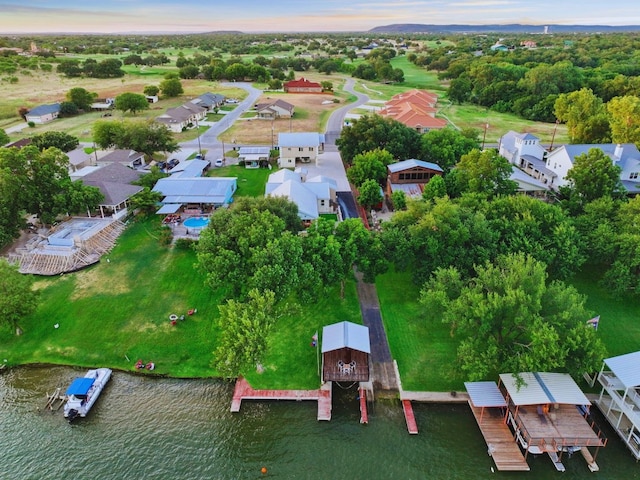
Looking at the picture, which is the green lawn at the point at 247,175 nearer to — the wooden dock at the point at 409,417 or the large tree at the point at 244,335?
the large tree at the point at 244,335

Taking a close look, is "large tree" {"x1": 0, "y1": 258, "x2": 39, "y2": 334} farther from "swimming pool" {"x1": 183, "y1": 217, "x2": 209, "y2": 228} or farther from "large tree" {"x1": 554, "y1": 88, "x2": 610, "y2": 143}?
"large tree" {"x1": 554, "y1": 88, "x2": 610, "y2": 143}

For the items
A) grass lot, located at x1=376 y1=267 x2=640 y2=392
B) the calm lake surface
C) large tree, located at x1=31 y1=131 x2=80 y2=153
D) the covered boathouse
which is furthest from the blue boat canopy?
large tree, located at x1=31 y1=131 x2=80 y2=153

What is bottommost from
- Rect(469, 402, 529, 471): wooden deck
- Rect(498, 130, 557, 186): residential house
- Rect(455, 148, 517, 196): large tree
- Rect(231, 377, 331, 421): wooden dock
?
Rect(231, 377, 331, 421): wooden dock

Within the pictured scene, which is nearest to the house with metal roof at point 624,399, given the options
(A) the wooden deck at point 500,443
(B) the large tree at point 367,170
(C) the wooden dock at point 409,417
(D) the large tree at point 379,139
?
(A) the wooden deck at point 500,443

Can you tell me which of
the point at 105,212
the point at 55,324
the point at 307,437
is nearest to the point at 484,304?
the point at 307,437

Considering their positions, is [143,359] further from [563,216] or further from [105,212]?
[563,216]

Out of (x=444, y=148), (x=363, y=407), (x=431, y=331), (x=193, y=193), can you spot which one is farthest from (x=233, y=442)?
(x=444, y=148)

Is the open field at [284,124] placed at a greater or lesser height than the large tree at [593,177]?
lesser
